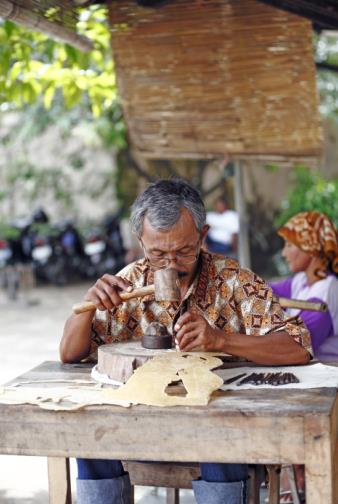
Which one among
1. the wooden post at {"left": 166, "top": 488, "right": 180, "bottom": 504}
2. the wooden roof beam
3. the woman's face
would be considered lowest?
the wooden post at {"left": 166, "top": 488, "right": 180, "bottom": 504}

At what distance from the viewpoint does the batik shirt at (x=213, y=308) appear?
312 cm

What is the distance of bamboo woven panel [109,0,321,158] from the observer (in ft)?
15.0

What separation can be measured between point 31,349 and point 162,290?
19.6 ft

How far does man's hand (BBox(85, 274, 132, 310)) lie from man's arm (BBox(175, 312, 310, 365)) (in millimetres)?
224

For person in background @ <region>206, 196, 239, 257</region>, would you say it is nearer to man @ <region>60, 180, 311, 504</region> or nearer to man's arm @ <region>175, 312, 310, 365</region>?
man @ <region>60, 180, 311, 504</region>

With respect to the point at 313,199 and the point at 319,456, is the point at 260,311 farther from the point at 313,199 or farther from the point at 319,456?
the point at 313,199

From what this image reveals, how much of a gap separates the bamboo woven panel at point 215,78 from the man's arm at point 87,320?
2003 millimetres

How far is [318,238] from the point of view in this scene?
455cm

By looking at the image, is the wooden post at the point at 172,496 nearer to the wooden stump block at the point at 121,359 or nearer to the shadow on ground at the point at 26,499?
the wooden stump block at the point at 121,359

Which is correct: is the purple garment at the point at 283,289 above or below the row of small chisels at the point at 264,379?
below

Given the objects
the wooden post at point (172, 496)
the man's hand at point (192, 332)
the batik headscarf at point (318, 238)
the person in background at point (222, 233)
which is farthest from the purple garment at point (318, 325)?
the person in background at point (222, 233)

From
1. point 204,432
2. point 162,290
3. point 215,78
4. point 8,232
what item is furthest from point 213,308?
point 8,232

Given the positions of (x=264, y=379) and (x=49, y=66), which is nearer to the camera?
(x=264, y=379)

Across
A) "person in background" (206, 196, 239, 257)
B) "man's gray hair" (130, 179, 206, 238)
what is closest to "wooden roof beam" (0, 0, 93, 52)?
"man's gray hair" (130, 179, 206, 238)
